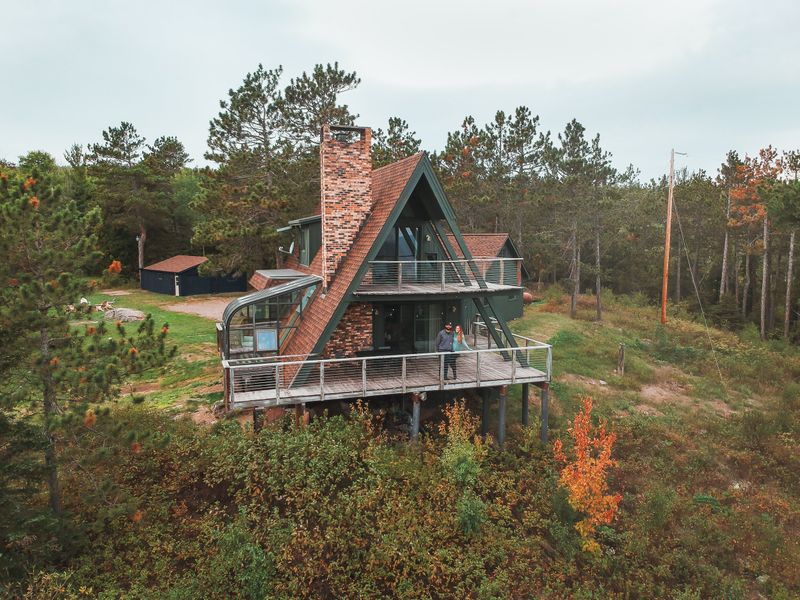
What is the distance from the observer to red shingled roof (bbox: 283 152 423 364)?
1309 cm

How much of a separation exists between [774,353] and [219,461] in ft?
101

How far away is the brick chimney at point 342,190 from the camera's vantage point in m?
13.9

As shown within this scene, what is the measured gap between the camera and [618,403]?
1778cm

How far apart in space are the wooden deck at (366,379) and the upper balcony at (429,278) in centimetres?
204

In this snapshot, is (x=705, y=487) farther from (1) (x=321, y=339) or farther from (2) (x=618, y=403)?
(1) (x=321, y=339)

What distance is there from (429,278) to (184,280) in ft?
114

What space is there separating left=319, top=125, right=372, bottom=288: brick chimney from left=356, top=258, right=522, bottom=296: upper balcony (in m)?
1.23

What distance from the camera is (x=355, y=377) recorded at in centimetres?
1361

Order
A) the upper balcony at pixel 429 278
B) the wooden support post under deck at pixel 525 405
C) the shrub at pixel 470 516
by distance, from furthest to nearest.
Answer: the wooden support post under deck at pixel 525 405
the upper balcony at pixel 429 278
the shrub at pixel 470 516

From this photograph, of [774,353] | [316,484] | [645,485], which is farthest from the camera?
[774,353]

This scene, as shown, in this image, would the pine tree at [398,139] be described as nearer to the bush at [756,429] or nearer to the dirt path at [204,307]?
the dirt path at [204,307]

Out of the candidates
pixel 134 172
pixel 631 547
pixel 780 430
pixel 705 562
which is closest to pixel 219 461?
pixel 631 547

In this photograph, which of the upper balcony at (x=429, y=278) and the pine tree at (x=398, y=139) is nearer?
the upper balcony at (x=429, y=278)

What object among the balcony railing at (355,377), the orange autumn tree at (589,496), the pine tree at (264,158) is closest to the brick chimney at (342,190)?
the balcony railing at (355,377)
